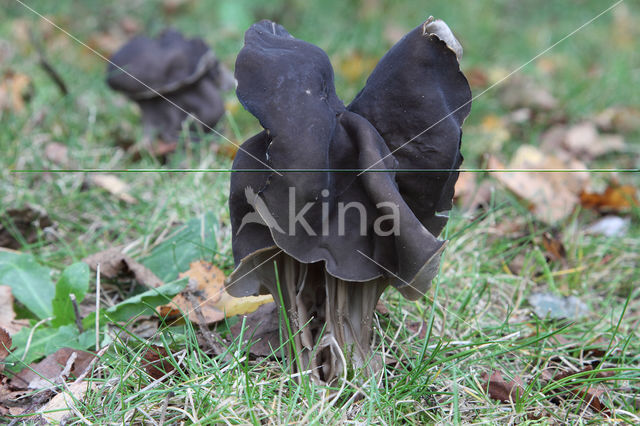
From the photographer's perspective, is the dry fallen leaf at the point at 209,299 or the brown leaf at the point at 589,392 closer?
the brown leaf at the point at 589,392

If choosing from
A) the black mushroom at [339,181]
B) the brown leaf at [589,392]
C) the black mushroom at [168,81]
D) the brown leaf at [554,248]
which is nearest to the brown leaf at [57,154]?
the black mushroom at [168,81]

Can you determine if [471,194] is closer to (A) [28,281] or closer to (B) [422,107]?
(B) [422,107]

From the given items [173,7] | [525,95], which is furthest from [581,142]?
[173,7]

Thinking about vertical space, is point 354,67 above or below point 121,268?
above

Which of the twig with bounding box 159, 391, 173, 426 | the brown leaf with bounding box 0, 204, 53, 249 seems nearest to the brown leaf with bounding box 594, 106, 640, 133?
the brown leaf with bounding box 0, 204, 53, 249

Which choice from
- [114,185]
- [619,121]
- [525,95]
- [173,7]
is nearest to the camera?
[114,185]

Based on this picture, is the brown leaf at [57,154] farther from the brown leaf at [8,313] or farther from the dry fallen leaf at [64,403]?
the dry fallen leaf at [64,403]
